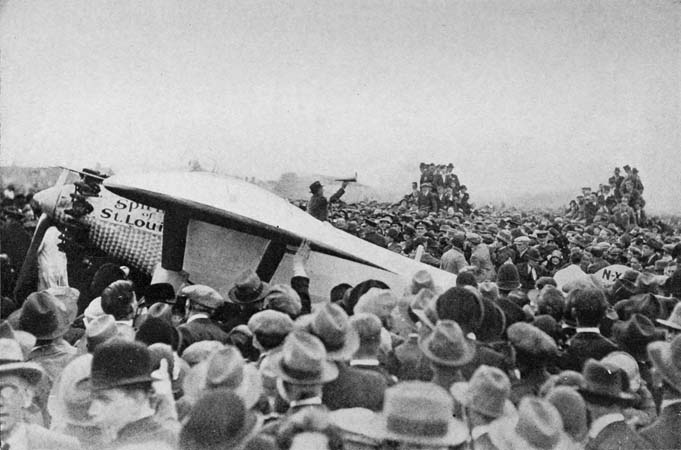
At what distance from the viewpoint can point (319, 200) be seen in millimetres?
5445

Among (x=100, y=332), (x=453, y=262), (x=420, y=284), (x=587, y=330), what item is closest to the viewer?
(x=100, y=332)

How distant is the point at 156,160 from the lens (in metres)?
5.12

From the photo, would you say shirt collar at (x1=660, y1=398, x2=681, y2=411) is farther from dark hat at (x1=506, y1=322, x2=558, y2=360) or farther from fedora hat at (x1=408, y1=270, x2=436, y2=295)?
fedora hat at (x1=408, y1=270, x2=436, y2=295)

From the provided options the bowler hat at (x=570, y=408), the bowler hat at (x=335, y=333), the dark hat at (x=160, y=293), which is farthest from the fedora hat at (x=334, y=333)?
the dark hat at (x=160, y=293)

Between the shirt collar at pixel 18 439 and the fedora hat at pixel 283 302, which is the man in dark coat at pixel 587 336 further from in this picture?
the shirt collar at pixel 18 439

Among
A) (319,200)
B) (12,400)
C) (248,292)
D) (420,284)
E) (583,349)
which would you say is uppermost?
(319,200)

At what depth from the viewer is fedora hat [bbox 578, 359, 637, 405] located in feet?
10.2

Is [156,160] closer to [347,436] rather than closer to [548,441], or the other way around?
[347,436]

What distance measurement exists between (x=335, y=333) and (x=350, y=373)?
20 cm

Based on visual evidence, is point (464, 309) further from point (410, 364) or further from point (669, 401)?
point (669, 401)

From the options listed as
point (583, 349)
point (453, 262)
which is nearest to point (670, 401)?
point (583, 349)

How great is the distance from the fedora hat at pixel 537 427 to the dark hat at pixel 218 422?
3.85 ft

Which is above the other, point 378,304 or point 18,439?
point 378,304

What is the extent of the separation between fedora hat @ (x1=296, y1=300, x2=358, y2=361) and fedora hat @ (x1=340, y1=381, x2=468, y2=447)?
0.34m
